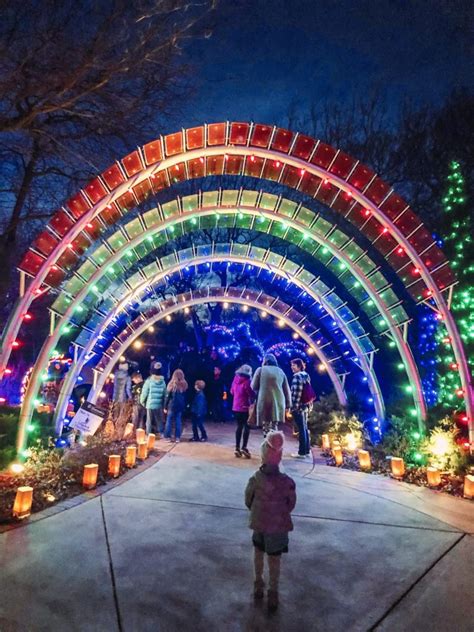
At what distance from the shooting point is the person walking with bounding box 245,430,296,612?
3428 millimetres

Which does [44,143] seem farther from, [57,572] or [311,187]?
[57,572]

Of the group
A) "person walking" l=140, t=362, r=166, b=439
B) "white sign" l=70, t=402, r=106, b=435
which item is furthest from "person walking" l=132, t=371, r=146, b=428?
"white sign" l=70, t=402, r=106, b=435

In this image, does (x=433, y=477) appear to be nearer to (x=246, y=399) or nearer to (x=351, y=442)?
(x=351, y=442)

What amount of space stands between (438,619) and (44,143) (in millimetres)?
11838

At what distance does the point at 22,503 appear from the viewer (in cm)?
502

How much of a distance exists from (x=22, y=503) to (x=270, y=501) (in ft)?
10.7

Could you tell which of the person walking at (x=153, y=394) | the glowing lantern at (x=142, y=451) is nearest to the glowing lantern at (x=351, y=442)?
the glowing lantern at (x=142, y=451)

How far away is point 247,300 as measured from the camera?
12.9 m

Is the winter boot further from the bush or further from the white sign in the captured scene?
the white sign

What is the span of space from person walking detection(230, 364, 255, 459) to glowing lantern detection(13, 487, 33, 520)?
4672 millimetres

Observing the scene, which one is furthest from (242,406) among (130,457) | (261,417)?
(130,457)

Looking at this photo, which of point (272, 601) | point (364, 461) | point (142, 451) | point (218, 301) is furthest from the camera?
point (218, 301)

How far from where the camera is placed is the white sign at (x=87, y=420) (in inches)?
348

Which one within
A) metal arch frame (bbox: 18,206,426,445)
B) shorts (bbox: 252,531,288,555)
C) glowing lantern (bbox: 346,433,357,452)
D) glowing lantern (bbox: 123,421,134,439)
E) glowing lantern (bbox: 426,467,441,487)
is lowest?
shorts (bbox: 252,531,288,555)
